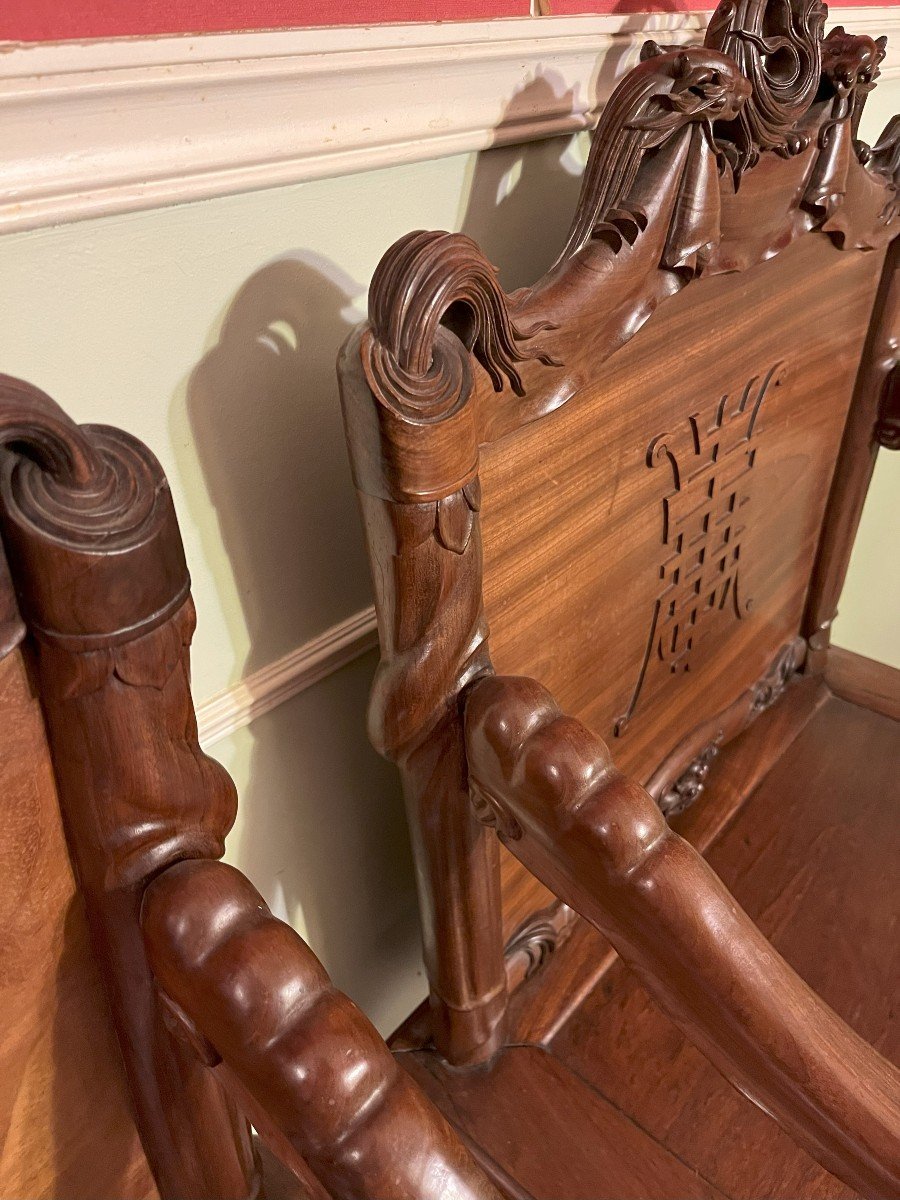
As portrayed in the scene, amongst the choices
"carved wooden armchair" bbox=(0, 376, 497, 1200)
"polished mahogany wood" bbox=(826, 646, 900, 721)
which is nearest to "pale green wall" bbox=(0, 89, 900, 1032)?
"carved wooden armchair" bbox=(0, 376, 497, 1200)

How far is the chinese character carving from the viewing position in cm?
68

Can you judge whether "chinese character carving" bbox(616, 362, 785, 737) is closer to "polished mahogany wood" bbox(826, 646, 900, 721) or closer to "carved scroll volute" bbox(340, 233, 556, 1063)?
"carved scroll volute" bbox(340, 233, 556, 1063)

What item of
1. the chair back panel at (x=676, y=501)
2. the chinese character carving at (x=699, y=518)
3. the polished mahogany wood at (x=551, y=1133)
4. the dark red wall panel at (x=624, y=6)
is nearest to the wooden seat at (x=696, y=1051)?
the polished mahogany wood at (x=551, y=1133)

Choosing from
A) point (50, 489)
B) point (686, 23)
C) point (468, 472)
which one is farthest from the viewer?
point (686, 23)

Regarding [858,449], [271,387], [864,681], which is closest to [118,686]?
[271,387]

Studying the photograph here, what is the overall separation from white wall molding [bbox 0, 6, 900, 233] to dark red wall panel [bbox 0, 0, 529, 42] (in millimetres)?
12

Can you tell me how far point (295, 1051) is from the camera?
1.15 feet

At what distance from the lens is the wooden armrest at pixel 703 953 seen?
44 centimetres

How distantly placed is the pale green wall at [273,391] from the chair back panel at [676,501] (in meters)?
0.11

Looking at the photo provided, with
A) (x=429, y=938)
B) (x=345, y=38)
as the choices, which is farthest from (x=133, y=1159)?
(x=345, y=38)

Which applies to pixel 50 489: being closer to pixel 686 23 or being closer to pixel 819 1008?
pixel 819 1008

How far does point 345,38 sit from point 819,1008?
1.77ft

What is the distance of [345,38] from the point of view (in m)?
0.44

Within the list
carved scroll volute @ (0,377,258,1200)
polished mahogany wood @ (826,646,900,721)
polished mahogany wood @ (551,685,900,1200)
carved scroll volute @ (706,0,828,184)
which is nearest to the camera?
carved scroll volute @ (0,377,258,1200)
